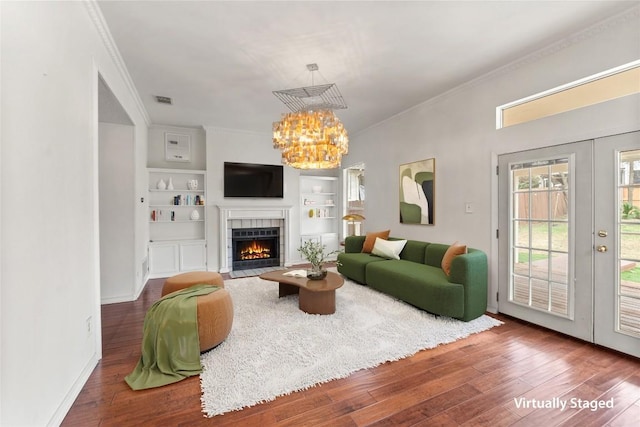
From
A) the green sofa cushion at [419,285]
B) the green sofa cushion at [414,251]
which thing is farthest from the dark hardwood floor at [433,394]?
the green sofa cushion at [414,251]

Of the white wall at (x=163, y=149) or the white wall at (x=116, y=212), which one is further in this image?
the white wall at (x=163, y=149)

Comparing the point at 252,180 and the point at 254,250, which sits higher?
the point at 252,180

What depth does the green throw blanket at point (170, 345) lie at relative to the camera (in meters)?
2.17

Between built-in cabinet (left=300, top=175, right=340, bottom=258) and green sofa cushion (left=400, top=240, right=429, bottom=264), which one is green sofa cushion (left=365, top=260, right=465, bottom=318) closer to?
green sofa cushion (left=400, top=240, right=429, bottom=264)

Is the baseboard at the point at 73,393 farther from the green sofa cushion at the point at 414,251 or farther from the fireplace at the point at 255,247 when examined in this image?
the green sofa cushion at the point at 414,251

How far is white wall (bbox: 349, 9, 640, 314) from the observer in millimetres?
2531

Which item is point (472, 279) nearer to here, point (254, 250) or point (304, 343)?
point (304, 343)

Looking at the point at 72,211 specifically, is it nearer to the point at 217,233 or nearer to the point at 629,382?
the point at 217,233

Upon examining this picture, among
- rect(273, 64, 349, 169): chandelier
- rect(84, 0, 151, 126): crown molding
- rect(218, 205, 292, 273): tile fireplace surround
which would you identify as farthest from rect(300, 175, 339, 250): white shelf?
rect(84, 0, 151, 126): crown molding

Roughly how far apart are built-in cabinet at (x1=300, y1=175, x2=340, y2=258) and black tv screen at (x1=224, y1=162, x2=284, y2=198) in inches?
29.9

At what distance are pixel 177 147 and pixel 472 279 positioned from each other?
226 inches

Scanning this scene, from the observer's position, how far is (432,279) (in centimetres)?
335

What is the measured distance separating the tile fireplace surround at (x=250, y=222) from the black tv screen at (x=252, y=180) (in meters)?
0.32

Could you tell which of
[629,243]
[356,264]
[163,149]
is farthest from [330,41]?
[163,149]
